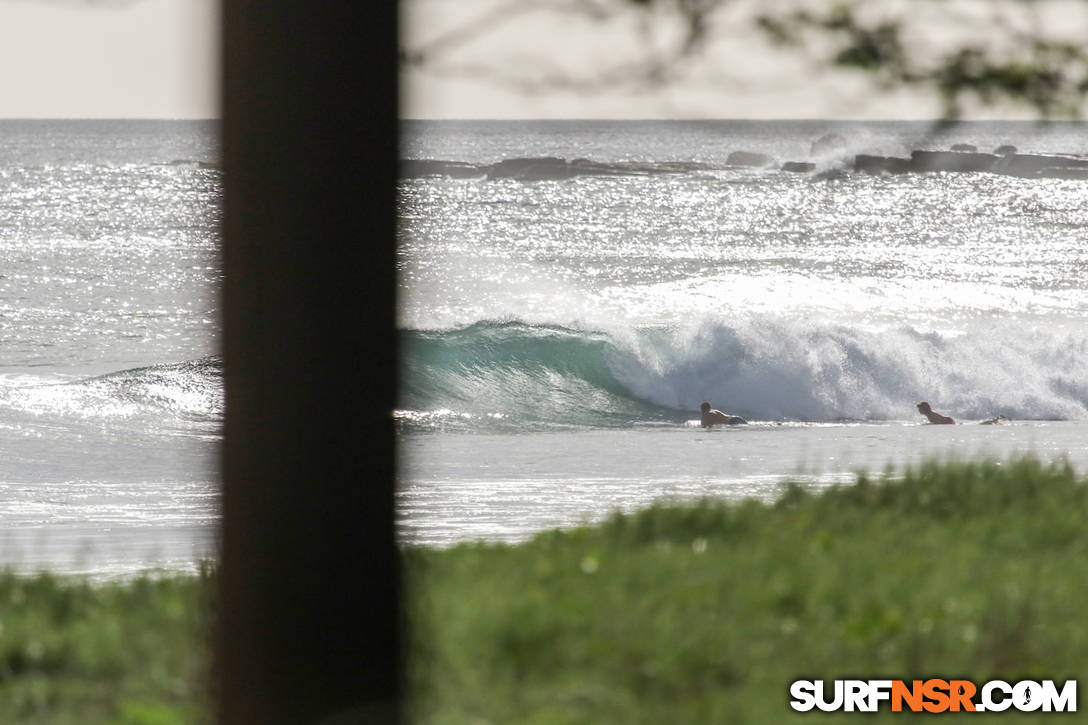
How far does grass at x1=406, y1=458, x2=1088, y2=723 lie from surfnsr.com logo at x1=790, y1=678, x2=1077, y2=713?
6cm

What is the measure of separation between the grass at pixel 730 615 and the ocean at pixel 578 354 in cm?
77

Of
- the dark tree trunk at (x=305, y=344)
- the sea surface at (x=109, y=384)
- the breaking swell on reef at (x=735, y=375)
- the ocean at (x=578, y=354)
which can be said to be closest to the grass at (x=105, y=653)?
the dark tree trunk at (x=305, y=344)

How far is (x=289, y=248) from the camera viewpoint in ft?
12.5

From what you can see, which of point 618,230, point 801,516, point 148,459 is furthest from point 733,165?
point 801,516

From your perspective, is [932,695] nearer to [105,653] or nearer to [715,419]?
[105,653]

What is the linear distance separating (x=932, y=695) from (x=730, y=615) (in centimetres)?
92

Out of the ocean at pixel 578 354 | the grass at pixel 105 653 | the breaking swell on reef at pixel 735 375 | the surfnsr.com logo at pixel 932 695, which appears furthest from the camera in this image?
the breaking swell on reef at pixel 735 375

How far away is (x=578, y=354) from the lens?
2811 centimetres

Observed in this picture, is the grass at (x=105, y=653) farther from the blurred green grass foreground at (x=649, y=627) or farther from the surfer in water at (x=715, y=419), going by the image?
the surfer in water at (x=715, y=419)

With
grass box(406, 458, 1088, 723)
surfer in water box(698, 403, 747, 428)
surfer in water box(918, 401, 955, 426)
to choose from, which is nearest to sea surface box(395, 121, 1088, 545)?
surfer in water box(698, 403, 747, 428)

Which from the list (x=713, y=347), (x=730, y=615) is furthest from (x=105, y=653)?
(x=713, y=347)

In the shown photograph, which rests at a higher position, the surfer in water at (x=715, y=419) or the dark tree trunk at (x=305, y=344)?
the dark tree trunk at (x=305, y=344)

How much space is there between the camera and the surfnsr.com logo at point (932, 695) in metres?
4.11

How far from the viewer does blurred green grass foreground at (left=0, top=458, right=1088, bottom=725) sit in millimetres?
4168
